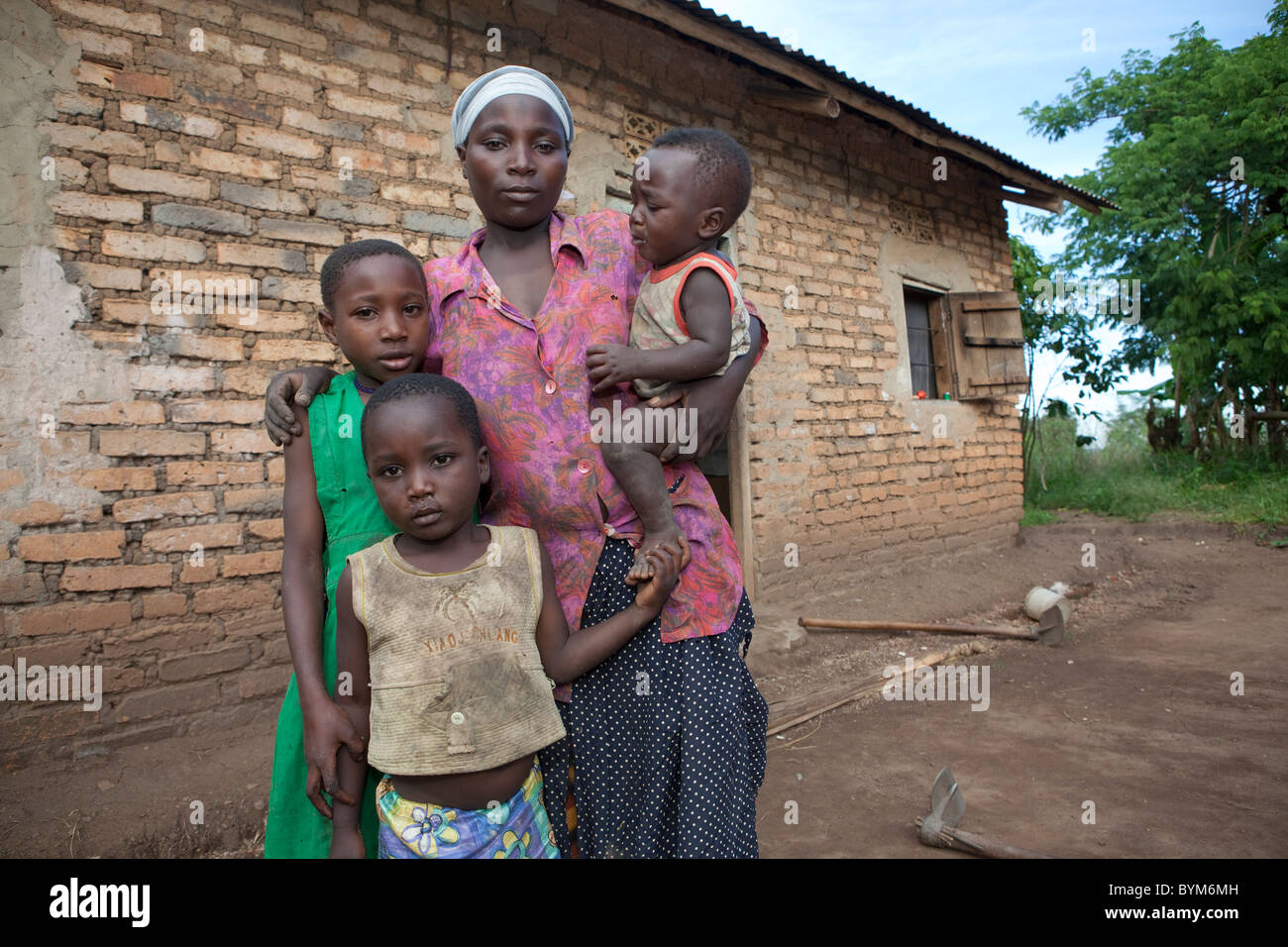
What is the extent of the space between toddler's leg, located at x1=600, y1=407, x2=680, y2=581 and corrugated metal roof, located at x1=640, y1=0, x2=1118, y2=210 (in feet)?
12.6

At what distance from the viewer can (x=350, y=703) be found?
1.42 m

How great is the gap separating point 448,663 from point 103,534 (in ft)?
8.80

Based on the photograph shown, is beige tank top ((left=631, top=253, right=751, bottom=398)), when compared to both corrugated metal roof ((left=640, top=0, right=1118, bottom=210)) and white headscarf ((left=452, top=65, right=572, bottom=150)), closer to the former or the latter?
white headscarf ((left=452, top=65, right=572, bottom=150))

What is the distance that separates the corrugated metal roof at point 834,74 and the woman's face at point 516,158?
3490mm

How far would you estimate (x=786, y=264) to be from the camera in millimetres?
6121

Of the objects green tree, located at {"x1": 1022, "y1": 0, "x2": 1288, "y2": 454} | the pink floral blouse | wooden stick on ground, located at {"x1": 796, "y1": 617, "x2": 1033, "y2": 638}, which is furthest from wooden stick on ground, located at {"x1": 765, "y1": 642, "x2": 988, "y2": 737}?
green tree, located at {"x1": 1022, "y1": 0, "x2": 1288, "y2": 454}

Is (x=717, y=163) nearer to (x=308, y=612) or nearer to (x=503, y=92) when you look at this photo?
(x=503, y=92)

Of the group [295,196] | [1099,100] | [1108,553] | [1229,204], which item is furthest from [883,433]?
[1099,100]

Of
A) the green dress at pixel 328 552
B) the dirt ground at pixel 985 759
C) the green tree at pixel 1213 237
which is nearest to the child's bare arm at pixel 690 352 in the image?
the green dress at pixel 328 552

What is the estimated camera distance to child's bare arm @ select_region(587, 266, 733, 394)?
1.45 m

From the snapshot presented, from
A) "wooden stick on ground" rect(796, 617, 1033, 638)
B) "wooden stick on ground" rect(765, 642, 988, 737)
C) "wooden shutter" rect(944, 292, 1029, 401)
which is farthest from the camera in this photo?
"wooden shutter" rect(944, 292, 1029, 401)

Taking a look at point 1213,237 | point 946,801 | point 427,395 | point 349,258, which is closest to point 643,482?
point 427,395

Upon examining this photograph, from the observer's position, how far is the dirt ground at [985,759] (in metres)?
2.98

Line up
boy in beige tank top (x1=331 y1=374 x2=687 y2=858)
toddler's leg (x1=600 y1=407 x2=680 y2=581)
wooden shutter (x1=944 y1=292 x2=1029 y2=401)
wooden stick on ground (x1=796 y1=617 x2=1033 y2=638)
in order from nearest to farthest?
boy in beige tank top (x1=331 y1=374 x2=687 y2=858), toddler's leg (x1=600 y1=407 x2=680 y2=581), wooden stick on ground (x1=796 y1=617 x2=1033 y2=638), wooden shutter (x1=944 y1=292 x2=1029 y2=401)
